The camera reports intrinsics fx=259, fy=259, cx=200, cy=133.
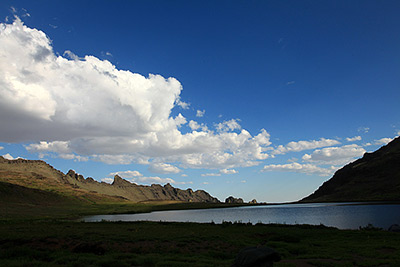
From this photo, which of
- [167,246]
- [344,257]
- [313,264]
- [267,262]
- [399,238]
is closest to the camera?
[267,262]

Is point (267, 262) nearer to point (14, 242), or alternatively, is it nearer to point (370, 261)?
point (370, 261)

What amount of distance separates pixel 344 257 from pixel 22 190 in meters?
226

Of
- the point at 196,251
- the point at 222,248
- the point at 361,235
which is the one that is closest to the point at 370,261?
the point at 222,248

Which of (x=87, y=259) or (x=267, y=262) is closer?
(x=267, y=262)

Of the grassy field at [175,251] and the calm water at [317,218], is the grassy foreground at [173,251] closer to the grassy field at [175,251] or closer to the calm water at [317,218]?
the grassy field at [175,251]

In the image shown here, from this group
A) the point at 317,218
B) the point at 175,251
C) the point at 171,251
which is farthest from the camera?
the point at 317,218

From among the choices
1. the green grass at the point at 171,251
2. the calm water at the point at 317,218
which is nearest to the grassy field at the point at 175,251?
the green grass at the point at 171,251

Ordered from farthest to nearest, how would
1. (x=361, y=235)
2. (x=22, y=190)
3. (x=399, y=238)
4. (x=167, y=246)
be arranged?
1. (x=22, y=190)
2. (x=361, y=235)
3. (x=399, y=238)
4. (x=167, y=246)

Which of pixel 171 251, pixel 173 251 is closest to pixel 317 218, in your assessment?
pixel 173 251

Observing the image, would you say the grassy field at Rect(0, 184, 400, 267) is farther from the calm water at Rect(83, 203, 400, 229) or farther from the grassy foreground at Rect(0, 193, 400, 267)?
the calm water at Rect(83, 203, 400, 229)

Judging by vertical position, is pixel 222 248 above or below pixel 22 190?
below

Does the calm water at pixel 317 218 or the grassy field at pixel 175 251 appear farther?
the calm water at pixel 317 218

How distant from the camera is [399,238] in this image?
3331cm

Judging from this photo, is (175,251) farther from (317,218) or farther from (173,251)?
(317,218)
